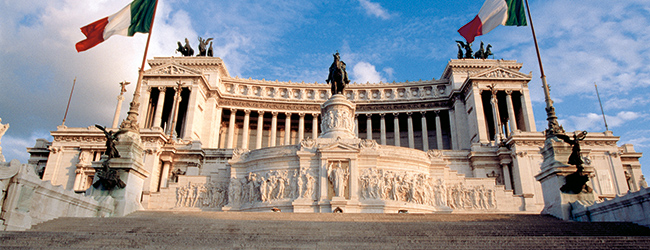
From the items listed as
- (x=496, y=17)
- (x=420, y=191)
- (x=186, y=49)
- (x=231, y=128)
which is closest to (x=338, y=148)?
(x=420, y=191)

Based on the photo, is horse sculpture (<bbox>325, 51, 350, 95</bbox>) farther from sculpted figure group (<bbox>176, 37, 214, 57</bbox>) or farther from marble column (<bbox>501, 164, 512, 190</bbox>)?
sculpted figure group (<bbox>176, 37, 214, 57</bbox>)

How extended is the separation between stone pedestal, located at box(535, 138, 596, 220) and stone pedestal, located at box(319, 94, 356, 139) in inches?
515

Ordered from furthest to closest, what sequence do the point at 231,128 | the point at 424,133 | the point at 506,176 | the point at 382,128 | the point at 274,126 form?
the point at 382,128 < the point at 274,126 < the point at 424,133 < the point at 231,128 < the point at 506,176

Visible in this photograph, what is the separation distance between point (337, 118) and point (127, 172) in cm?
1510

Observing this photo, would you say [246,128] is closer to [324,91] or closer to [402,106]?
[324,91]

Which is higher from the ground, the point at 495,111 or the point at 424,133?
the point at 495,111

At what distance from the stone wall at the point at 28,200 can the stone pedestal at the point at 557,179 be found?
16.5 m

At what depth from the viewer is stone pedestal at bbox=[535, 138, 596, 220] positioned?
1570 centimetres

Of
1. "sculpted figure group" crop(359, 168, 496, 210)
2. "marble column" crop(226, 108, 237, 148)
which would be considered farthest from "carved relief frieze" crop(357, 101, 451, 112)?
"sculpted figure group" crop(359, 168, 496, 210)

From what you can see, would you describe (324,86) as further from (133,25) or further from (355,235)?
(355,235)

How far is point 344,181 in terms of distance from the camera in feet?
74.3

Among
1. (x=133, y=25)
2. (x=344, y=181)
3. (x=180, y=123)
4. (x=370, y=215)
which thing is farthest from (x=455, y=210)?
(x=180, y=123)

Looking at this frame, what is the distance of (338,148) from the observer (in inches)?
917

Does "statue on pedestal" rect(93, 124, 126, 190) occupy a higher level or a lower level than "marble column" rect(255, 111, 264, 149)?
lower
